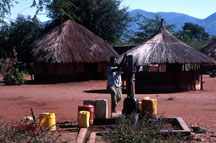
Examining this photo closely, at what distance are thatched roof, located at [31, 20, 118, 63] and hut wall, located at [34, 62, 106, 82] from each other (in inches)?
44.5

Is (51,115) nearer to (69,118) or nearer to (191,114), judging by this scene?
(69,118)

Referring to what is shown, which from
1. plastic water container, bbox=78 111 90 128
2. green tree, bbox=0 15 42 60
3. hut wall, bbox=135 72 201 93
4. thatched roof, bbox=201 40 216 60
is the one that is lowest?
plastic water container, bbox=78 111 90 128

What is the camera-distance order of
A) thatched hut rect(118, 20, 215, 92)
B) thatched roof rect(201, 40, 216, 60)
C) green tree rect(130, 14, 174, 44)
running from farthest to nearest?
green tree rect(130, 14, 174, 44), thatched roof rect(201, 40, 216, 60), thatched hut rect(118, 20, 215, 92)

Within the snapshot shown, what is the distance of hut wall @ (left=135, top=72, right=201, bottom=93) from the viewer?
17.1 m

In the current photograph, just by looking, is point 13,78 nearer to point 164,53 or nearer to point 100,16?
point 164,53

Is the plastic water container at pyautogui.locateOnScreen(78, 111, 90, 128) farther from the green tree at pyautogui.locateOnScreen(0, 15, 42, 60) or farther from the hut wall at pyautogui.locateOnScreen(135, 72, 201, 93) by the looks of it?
the green tree at pyautogui.locateOnScreen(0, 15, 42, 60)

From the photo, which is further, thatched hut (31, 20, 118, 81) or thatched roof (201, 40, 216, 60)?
thatched roof (201, 40, 216, 60)

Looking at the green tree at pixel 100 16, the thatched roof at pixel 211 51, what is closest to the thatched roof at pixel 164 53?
the green tree at pixel 100 16

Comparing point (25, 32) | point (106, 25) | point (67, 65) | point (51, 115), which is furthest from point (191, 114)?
point (25, 32)

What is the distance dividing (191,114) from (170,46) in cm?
824

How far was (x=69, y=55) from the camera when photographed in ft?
73.3

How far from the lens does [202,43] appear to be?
56.0 metres

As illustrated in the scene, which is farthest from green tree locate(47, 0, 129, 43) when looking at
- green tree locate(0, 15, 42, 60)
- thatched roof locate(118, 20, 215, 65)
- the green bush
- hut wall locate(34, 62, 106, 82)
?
thatched roof locate(118, 20, 215, 65)

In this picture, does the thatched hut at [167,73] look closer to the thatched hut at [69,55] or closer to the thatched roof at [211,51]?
the thatched hut at [69,55]
